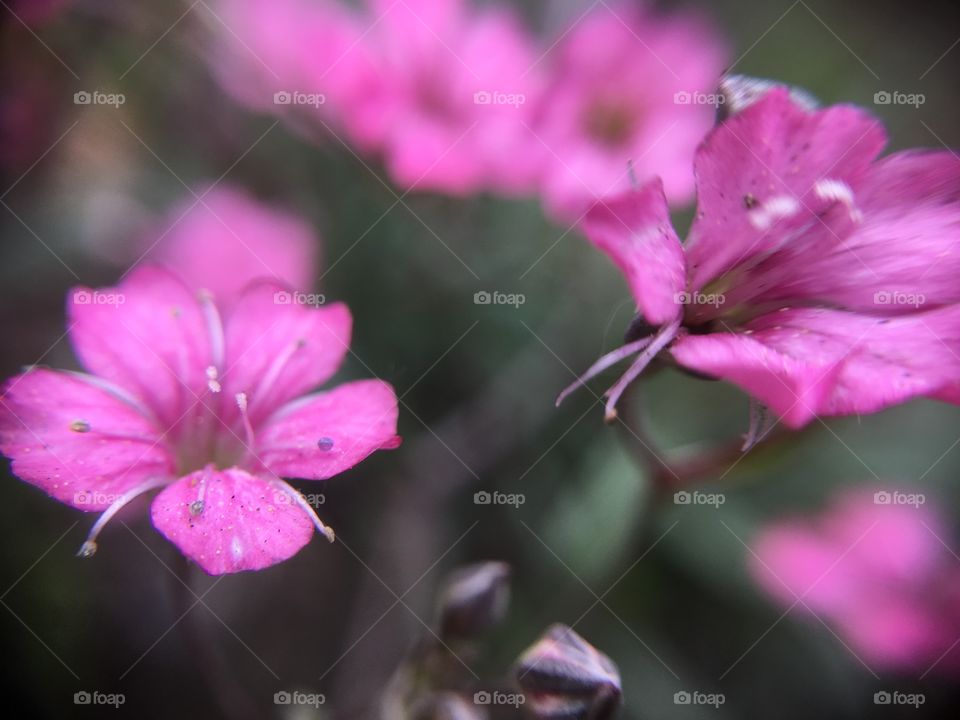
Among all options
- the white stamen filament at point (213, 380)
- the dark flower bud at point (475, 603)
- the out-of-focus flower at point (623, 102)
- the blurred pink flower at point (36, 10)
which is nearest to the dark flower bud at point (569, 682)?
the dark flower bud at point (475, 603)

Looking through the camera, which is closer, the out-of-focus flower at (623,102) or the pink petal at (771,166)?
the pink petal at (771,166)

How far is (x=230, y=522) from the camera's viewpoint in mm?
435

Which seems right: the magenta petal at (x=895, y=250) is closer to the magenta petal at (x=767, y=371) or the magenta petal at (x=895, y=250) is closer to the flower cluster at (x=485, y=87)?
the magenta petal at (x=767, y=371)

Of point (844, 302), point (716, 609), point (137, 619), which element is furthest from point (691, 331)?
point (137, 619)

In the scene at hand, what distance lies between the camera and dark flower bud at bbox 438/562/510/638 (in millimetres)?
575

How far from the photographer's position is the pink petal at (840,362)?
42 cm

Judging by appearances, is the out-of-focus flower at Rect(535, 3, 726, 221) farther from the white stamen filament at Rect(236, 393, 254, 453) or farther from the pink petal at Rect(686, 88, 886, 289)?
the white stamen filament at Rect(236, 393, 254, 453)

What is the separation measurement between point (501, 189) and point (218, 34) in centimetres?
31

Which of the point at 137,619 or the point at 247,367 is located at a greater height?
the point at 247,367

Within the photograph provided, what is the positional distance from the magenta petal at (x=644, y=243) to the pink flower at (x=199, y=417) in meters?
0.16

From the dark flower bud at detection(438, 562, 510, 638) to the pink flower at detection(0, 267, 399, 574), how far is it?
16 centimetres

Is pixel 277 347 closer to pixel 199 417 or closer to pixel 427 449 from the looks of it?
pixel 199 417

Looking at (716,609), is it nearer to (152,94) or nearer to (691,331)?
(691,331)

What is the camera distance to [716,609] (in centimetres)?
82
